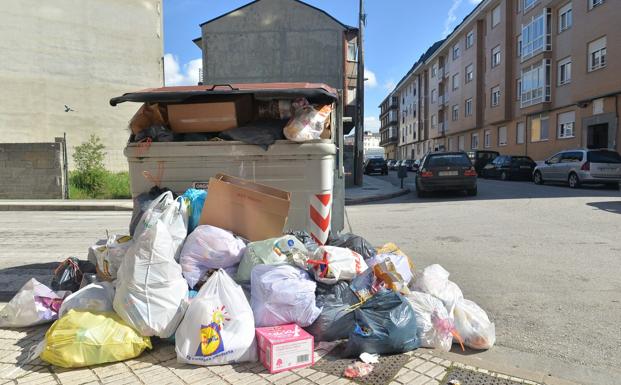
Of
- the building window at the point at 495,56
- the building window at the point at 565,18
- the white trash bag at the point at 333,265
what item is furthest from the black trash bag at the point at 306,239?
the building window at the point at 495,56

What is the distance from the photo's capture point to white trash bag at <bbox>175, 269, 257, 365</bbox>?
2.89 m

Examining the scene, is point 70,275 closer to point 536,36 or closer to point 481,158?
point 481,158

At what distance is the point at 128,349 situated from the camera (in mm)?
2947

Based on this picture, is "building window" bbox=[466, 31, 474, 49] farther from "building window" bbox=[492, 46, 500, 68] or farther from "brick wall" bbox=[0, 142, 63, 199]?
"brick wall" bbox=[0, 142, 63, 199]

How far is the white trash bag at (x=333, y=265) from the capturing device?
11.3ft

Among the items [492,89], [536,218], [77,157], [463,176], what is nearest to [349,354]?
[536,218]

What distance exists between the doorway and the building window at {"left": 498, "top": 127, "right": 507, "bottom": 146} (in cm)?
1055

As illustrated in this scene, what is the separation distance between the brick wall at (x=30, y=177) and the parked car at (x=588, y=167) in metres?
18.5

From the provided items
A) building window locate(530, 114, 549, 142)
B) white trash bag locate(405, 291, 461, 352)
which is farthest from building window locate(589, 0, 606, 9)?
white trash bag locate(405, 291, 461, 352)

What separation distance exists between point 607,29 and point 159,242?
25732 mm

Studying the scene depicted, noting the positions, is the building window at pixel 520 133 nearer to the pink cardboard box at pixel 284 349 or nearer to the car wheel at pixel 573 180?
the car wheel at pixel 573 180

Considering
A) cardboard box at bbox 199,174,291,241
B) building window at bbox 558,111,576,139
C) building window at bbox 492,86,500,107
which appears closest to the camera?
cardboard box at bbox 199,174,291,241

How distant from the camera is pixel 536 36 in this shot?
28.9 meters

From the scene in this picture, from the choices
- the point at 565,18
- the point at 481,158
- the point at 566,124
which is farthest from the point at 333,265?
Result: the point at 565,18
